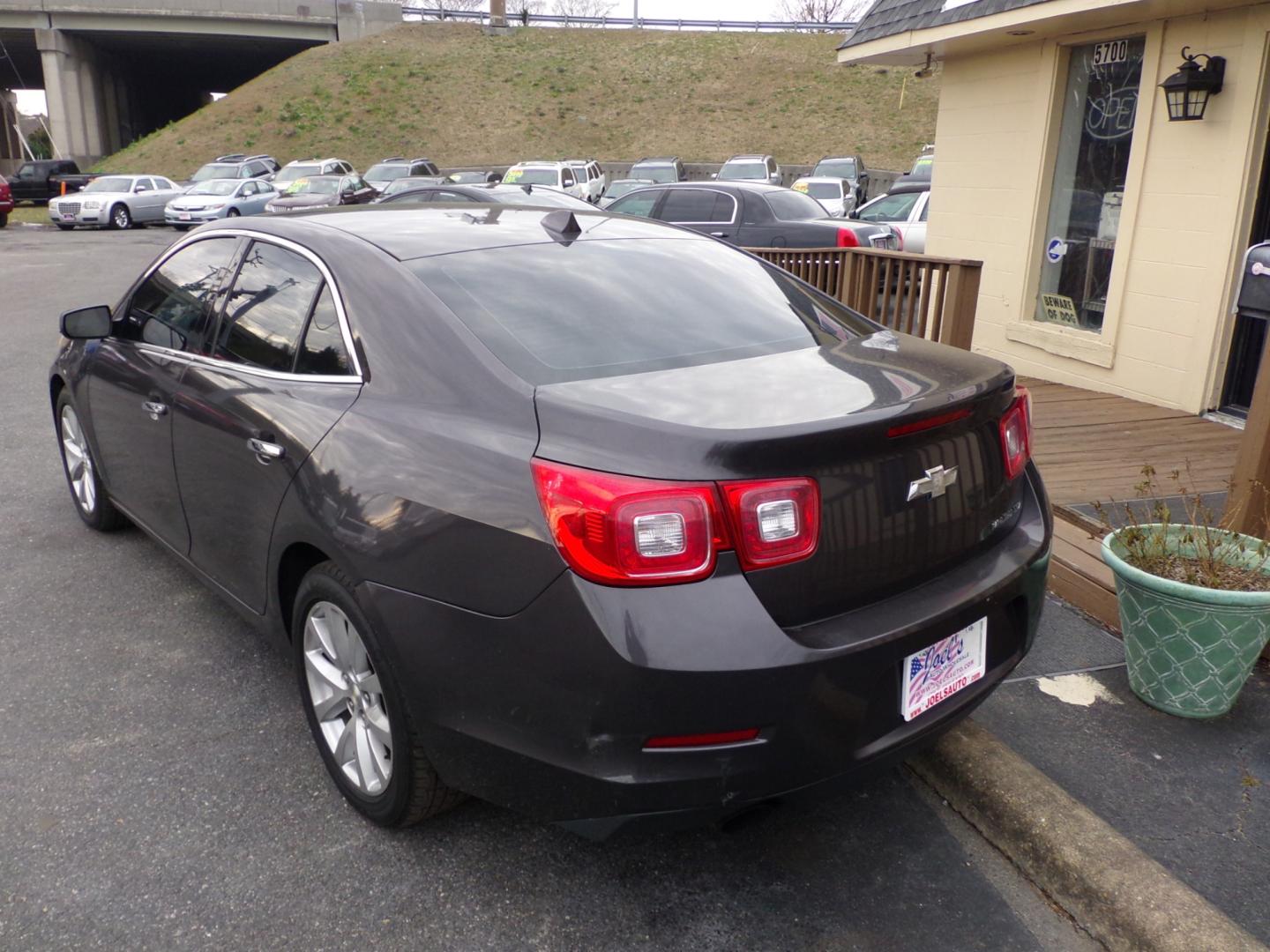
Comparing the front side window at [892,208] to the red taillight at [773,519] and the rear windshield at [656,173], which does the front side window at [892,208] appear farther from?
the red taillight at [773,519]

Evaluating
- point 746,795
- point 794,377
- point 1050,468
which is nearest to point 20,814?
point 746,795

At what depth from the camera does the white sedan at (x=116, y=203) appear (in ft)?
89.9

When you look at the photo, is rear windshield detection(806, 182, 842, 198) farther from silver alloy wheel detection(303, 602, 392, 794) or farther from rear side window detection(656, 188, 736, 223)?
silver alloy wheel detection(303, 602, 392, 794)

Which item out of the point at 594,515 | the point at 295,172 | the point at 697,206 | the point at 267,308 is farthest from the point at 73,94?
the point at 594,515

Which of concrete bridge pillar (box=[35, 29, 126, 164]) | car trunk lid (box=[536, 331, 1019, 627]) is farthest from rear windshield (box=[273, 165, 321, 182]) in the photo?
car trunk lid (box=[536, 331, 1019, 627])

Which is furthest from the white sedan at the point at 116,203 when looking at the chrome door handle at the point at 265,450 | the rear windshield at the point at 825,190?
the chrome door handle at the point at 265,450

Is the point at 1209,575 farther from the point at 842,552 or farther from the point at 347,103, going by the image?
the point at 347,103

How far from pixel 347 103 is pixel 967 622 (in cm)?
5201

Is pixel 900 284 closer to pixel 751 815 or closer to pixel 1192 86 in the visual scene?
pixel 1192 86

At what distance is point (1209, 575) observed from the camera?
3311mm

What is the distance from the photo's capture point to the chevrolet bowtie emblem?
2.55 metres

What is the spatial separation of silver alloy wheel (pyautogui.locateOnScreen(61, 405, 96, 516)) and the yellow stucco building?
643cm

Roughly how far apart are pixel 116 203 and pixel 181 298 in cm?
2719

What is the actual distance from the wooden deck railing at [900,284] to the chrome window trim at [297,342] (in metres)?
2.80
